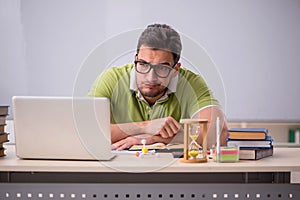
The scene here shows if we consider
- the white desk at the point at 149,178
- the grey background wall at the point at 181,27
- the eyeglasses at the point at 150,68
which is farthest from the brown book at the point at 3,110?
the grey background wall at the point at 181,27

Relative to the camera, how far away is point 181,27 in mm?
3803

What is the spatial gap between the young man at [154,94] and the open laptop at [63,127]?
477mm

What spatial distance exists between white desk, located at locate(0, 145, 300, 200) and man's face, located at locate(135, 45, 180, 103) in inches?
21.0

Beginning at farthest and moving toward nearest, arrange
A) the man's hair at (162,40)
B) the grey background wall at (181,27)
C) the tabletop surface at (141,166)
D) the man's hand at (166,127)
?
the grey background wall at (181,27), the man's hair at (162,40), the man's hand at (166,127), the tabletop surface at (141,166)

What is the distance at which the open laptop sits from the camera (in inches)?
69.1

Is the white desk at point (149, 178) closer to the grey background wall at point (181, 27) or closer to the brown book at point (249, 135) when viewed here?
the brown book at point (249, 135)

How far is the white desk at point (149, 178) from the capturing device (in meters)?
1.75

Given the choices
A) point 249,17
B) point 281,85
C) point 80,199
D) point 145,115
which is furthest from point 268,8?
point 80,199

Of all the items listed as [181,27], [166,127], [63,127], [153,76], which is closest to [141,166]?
[63,127]

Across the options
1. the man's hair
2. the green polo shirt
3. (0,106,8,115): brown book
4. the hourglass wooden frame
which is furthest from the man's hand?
(0,106,8,115): brown book

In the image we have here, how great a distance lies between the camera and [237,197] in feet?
6.00

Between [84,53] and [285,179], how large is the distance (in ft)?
7.59

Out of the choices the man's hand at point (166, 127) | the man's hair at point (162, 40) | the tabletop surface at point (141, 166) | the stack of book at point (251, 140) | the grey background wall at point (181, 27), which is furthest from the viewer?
the grey background wall at point (181, 27)

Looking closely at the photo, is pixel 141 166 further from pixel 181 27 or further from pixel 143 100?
pixel 181 27
